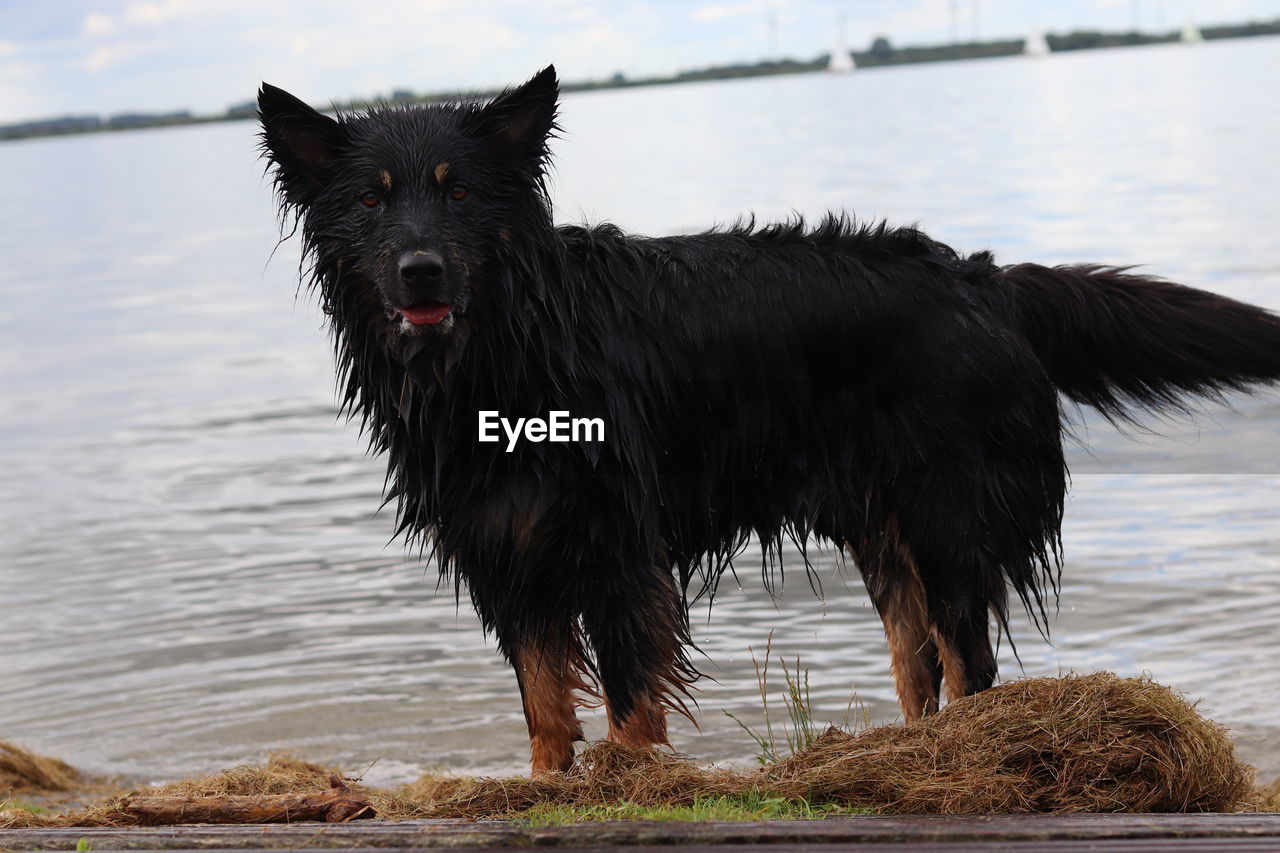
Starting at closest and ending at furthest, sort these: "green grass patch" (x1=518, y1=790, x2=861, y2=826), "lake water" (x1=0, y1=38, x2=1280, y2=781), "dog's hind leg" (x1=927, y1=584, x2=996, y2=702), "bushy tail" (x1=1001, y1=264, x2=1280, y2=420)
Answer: "green grass patch" (x1=518, y1=790, x2=861, y2=826)
"dog's hind leg" (x1=927, y1=584, x2=996, y2=702)
"bushy tail" (x1=1001, y1=264, x2=1280, y2=420)
"lake water" (x1=0, y1=38, x2=1280, y2=781)

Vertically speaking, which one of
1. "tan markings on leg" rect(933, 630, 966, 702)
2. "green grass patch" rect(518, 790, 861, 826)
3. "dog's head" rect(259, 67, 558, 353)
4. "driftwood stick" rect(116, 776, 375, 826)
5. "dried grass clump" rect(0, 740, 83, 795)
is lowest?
"dried grass clump" rect(0, 740, 83, 795)

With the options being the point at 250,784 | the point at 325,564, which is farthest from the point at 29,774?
the point at 325,564

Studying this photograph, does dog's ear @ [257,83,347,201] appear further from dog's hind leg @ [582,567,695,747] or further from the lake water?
dog's hind leg @ [582,567,695,747]

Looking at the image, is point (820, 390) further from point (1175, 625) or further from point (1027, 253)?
point (1027, 253)

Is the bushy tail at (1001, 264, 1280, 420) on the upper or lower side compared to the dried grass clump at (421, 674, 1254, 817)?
upper

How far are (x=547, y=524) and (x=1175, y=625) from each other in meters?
4.18

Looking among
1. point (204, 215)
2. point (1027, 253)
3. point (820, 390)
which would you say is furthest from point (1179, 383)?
point (204, 215)

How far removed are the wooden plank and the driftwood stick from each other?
0.45 metres

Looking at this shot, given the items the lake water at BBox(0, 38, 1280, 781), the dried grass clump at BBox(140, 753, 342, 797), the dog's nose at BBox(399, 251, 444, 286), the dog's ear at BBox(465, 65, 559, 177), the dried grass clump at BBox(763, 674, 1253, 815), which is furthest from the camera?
the lake water at BBox(0, 38, 1280, 781)

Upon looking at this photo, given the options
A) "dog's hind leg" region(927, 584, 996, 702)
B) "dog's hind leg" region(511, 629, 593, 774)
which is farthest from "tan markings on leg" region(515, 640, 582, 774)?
"dog's hind leg" region(927, 584, 996, 702)

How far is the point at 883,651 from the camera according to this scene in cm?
730

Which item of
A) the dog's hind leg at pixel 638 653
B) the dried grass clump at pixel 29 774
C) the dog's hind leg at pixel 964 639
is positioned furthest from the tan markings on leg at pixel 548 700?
A: the dried grass clump at pixel 29 774

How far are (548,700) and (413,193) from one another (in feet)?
6.01

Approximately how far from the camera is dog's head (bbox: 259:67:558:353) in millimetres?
4352
